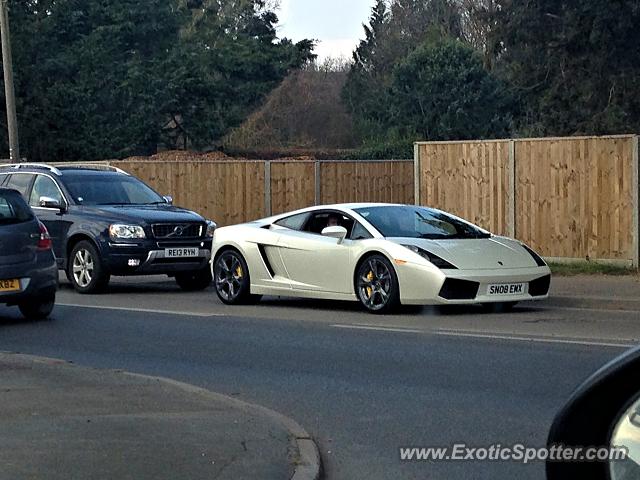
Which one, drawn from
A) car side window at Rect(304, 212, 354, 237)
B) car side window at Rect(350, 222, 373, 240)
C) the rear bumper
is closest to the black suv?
car side window at Rect(304, 212, 354, 237)

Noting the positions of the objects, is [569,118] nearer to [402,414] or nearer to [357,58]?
[402,414]

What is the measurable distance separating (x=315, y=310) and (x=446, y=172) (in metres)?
7.34

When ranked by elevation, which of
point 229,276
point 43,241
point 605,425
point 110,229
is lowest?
point 229,276

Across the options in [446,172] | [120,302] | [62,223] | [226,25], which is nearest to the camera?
[120,302]

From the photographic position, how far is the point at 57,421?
8.05 meters

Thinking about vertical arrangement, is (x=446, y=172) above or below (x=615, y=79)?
below

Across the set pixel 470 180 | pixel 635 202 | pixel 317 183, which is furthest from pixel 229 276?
pixel 317 183

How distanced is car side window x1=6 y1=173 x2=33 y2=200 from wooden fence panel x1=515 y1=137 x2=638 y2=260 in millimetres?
8047

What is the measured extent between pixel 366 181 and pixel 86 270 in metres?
11.6

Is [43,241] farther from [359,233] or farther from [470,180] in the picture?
[470,180]

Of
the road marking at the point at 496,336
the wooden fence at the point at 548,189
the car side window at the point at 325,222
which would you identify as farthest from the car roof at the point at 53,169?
the road marking at the point at 496,336

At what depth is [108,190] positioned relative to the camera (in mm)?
19797

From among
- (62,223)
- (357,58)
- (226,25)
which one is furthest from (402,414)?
(357,58)

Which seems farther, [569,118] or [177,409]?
[569,118]
